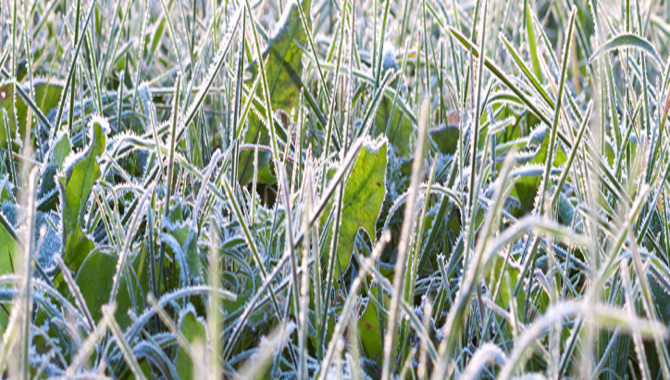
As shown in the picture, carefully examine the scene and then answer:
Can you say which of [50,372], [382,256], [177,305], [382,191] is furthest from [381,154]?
[50,372]

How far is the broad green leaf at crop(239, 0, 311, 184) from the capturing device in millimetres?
905

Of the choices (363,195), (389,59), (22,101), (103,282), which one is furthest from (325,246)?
(22,101)

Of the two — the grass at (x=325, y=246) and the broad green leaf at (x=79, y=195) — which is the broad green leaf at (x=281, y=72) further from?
the broad green leaf at (x=79, y=195)

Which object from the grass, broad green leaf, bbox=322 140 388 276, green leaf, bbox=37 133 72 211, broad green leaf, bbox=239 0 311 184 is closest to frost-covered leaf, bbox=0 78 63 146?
the grass

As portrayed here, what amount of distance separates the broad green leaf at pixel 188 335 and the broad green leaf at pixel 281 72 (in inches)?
15.3

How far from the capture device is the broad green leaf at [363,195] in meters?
0.72

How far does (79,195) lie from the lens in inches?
27.0

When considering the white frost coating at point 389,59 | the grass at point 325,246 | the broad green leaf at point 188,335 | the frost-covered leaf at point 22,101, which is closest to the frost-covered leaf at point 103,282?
the grass at point 325,246

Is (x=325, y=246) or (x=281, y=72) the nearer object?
(x=325, y=246)

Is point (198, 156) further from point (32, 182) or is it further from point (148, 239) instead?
point (32, 182)

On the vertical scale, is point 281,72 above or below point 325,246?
above

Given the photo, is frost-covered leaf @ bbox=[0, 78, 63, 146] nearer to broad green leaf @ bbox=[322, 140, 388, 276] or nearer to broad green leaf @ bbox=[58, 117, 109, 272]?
broad green leaf @ bbox=[58, 117, 109, 272]

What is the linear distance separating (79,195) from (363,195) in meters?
0.27

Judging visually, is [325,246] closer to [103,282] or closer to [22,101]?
[103,282]
